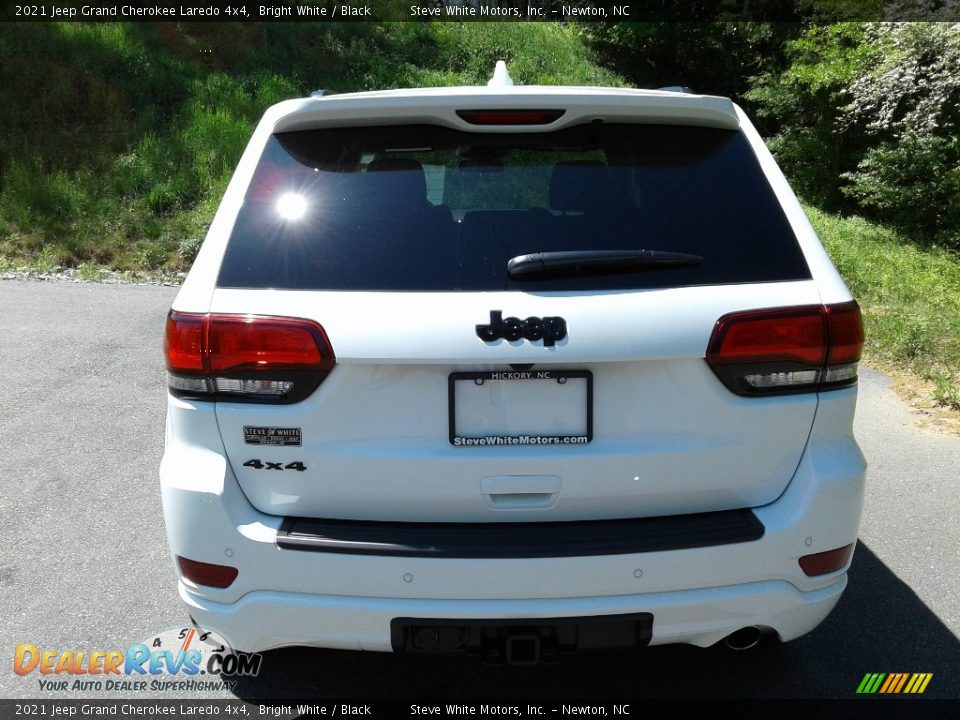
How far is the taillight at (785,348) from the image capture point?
7.66 feet

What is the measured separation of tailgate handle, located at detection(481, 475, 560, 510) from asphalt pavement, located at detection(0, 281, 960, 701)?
915 mm

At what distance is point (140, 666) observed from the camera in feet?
10.2

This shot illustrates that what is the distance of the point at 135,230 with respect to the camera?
12.2 meters

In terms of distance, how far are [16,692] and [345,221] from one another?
76.7 inches

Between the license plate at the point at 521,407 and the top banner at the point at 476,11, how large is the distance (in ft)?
42.7

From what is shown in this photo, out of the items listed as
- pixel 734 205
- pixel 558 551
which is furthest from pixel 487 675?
pixel 734 205

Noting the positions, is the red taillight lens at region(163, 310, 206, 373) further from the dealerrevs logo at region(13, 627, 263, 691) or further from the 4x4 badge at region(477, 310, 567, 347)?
the dealerrevs logo at region(13, 627, 263, 691)

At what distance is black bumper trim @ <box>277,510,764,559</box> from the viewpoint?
2.29 m

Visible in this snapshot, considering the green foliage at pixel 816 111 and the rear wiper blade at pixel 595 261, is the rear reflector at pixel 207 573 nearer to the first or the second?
the rear wiper blade at pixel 595 261

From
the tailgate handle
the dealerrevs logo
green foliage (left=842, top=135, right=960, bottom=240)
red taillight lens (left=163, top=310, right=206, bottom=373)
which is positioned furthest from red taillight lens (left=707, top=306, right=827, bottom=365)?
green foliage (left=842, top=135, right=960, bottom=240)

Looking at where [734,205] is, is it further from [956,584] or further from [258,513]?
[956,584]

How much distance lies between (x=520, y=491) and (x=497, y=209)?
31.6 inches

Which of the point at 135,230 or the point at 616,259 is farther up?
the point at 616,259

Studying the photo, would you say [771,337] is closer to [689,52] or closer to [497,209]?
[497,209]
